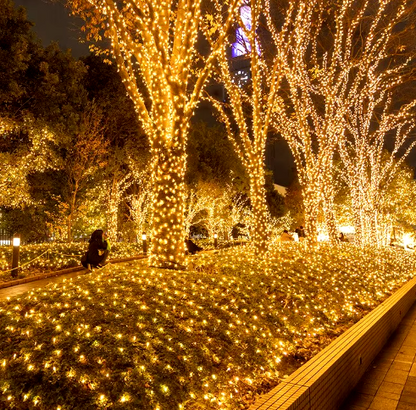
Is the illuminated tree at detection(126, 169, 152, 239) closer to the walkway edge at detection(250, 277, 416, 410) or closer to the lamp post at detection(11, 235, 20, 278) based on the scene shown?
the lamp post at detection(11, 235, 20, 278)

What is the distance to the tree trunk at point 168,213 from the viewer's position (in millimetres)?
7301

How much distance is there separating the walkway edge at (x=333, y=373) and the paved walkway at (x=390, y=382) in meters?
0.10

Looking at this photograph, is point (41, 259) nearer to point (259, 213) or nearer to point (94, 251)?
point (94, 251)

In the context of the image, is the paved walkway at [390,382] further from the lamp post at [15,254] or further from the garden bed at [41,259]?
the lamp post at [15,254]

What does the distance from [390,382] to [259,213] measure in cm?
629

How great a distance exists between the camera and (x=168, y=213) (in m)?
7.38

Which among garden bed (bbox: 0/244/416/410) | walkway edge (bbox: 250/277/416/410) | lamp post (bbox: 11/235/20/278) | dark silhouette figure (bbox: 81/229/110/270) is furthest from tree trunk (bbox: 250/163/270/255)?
lamp post (bbox: 11/235/20/278)

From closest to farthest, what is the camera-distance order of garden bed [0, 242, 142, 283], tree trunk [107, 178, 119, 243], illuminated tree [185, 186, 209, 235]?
garden bed [0, 242, 142, 283]
tree trunk [107, 178, 119, 243]
illuminated tree [185, 186, 209, 235]

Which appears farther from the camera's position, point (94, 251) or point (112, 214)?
point (112, 214)

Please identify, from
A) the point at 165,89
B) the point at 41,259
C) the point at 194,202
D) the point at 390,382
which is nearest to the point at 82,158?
the point at 41,259

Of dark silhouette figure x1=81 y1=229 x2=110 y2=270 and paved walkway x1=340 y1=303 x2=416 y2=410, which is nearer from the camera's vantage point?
paved walkway x1=340 y1=303 x2=416 y2=410

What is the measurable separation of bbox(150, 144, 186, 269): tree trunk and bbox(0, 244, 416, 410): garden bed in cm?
81

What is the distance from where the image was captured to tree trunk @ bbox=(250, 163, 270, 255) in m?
10.7

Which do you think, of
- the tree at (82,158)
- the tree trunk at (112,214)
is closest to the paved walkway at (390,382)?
the tree at (82,158)
